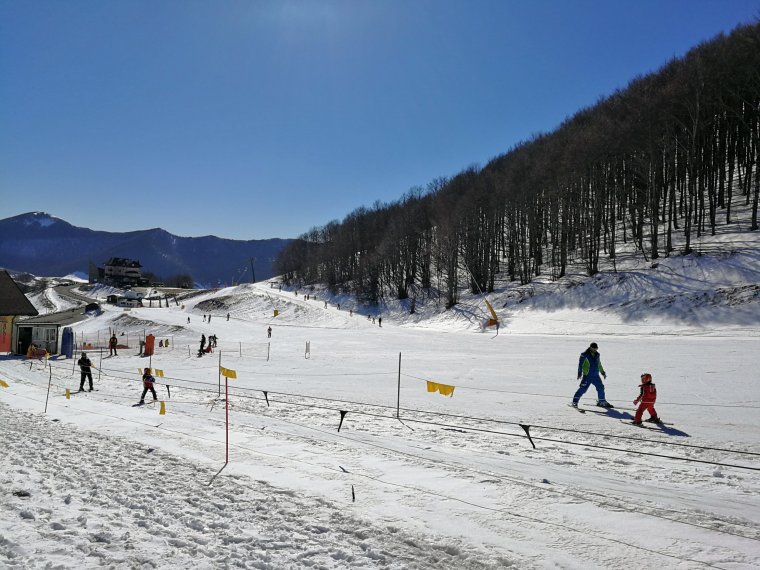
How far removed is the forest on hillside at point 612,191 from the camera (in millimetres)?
37375

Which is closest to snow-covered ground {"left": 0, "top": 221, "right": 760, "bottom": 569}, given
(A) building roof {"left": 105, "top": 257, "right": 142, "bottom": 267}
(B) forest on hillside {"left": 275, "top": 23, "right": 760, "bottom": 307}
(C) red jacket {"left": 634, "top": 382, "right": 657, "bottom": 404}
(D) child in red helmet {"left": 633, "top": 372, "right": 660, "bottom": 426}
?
(D) child in red helmet {"left": 633, "top": 372, "right": 660, "bottom": 426}

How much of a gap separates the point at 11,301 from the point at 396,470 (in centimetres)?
4536

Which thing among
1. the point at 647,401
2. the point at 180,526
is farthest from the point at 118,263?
the point at 647,401

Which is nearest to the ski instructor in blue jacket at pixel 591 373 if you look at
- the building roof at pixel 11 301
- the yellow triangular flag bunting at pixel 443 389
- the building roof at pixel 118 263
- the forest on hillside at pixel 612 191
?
the yellow triangular flag bunting at pixel 443 389

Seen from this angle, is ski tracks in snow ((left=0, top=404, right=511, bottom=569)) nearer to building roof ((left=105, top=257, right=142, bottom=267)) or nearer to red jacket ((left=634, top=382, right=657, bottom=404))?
red jacket ((left=634, top=382, right=657, bottom=404))

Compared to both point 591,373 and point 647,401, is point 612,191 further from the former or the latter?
point 647,401

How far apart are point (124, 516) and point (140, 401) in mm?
11463

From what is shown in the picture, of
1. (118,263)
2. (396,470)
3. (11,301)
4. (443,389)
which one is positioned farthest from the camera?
(118,263)

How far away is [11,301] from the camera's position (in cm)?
3844

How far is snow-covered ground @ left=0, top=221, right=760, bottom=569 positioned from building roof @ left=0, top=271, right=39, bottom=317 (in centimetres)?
2076

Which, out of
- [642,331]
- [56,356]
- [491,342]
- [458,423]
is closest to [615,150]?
[642,331]

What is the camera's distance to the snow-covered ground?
204 inches

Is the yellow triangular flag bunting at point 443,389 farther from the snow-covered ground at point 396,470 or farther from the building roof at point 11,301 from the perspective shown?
the building roof at point 11,301

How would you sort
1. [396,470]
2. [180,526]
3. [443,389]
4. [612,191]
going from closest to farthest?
[180,526], [396,470], [443,389], [612,191]
